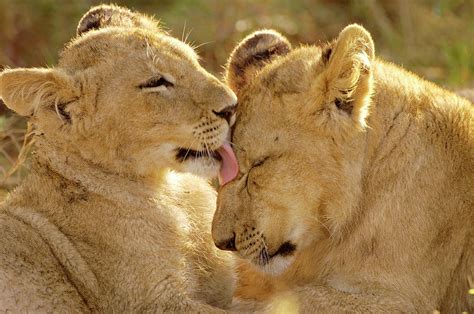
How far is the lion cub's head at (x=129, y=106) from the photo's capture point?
16.2ft

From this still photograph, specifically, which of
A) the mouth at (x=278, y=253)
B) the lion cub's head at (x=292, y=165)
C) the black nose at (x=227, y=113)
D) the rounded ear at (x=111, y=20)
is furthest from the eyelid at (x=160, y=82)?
the mouth at (x=278, y=253)

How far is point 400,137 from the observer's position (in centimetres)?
493

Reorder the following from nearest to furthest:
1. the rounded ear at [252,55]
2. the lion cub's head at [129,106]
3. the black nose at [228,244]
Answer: the black nose at [228,244] < the lion cub's head at [129,106] < the rounded ear at [252,55]

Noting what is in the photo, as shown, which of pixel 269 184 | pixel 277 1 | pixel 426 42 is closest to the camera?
pixel 269 184

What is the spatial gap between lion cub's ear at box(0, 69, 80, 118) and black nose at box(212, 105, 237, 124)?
2.17 feet

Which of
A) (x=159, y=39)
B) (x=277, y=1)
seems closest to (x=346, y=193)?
(x=159, y=39)

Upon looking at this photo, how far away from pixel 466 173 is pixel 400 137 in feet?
1.08

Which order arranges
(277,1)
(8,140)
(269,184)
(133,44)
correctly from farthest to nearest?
1. (277,1)
2. (8,140)
3. (133,44)
4. (269,184)

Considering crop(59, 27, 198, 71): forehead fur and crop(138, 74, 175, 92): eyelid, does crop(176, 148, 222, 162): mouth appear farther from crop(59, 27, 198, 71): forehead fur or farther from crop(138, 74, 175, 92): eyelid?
crop(59, 27, 198, 71): forehead fur

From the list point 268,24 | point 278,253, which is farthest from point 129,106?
point 268,24

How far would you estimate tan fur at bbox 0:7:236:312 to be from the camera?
4.93 meters

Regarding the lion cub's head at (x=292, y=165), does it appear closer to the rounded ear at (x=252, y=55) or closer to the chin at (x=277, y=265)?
the chin at (x=277, y=265)

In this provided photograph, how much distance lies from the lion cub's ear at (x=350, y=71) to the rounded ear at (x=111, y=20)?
4.10ft

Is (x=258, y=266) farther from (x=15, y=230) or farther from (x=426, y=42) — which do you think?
(x=426, y=42)
